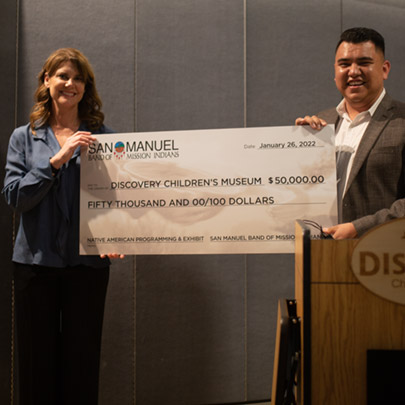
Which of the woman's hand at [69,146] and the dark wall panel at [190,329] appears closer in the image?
the woman's hand at [69,146]

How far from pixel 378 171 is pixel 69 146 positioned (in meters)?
1.55

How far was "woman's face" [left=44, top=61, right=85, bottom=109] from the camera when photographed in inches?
84.0

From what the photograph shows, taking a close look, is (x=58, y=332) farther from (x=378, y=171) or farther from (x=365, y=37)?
(x=365, y=37)

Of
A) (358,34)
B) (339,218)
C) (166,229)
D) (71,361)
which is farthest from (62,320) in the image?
(358,34)

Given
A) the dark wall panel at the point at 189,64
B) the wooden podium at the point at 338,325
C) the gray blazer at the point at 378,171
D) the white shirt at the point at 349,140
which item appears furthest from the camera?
the dark wall panel at the point at 189,64

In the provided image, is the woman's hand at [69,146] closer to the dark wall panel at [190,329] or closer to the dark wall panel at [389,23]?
the dark wall panel at [190,329]

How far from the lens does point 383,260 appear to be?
1202 mm

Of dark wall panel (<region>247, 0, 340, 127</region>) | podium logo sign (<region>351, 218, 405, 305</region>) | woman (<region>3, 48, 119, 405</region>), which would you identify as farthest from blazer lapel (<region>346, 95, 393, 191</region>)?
woman (<region>3, 48, 119, 405</region>)

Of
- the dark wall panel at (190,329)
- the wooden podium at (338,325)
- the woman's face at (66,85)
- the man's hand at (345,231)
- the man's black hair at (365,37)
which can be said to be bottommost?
the dark wall panel at (190,329)

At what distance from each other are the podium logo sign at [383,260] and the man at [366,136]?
2.05 ft

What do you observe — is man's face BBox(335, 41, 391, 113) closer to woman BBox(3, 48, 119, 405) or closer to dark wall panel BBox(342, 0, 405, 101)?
dark wall panel BBox(342, 0, 405, 101)

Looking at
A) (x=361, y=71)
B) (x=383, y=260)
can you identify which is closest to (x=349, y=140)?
(x=361, y=71)

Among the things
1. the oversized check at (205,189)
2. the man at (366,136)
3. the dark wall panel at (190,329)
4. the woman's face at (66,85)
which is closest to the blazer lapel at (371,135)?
the man at (366,136)

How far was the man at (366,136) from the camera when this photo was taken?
1.96 metres
